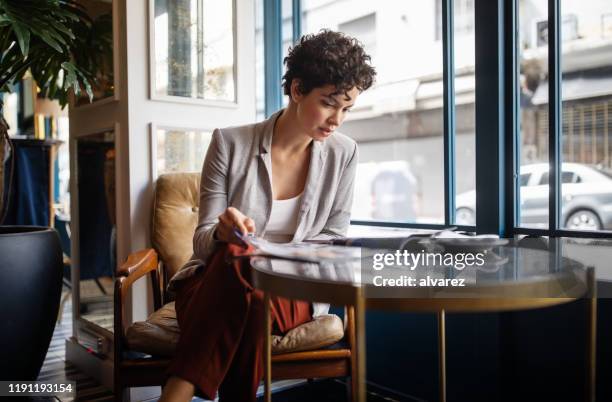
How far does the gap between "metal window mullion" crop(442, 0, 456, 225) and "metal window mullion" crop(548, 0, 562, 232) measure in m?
0.36

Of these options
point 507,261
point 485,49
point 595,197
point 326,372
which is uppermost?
point 485,49

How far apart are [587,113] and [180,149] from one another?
5.16 ft

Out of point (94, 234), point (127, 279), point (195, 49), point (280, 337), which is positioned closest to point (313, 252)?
point (280, 337)

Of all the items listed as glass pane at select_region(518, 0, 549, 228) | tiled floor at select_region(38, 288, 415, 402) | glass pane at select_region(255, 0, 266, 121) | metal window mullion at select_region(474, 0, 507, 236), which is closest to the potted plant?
tiled floor at select_region(38, 288, 415, 402)

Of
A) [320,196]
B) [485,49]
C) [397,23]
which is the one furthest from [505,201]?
[397,23]

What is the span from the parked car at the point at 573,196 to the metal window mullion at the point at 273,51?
1.39 metres

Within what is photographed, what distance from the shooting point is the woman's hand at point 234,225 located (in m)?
1.23

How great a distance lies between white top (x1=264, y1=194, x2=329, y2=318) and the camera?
1.65 meters

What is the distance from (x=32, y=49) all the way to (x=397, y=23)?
180 centimetres

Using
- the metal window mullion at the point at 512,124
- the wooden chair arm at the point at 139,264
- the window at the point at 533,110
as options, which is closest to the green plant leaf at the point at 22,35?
the wooden chair arm at the point at 139,264

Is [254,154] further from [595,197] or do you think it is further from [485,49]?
[595,197]

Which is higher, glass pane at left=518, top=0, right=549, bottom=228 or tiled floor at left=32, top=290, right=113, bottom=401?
glass pane at left=518, top=0, right=549, bottom=228

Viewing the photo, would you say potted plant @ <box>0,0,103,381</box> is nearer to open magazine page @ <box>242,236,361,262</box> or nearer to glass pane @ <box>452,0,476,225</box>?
open magazine page @ <box>242,236,361,262</box>

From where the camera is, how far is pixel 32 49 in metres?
2.03
